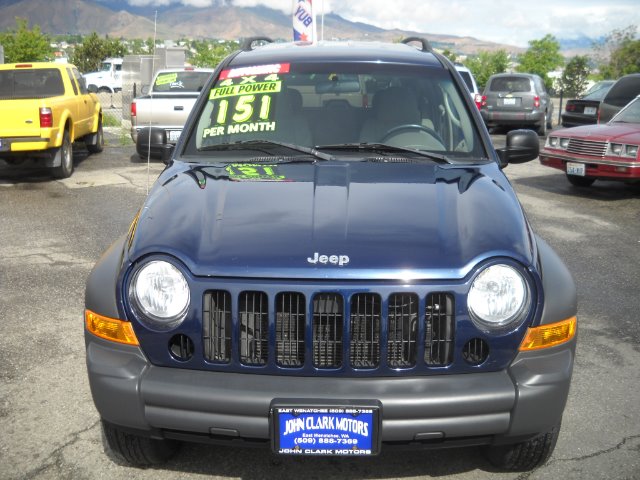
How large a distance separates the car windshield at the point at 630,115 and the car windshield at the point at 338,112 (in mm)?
8146

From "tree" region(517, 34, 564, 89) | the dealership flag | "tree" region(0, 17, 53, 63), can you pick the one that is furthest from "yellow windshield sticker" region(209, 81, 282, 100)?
"tree" region(517, 34, 564, 89)

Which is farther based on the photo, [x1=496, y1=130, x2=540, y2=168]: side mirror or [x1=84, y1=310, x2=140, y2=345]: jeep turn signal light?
[x1=496, y1=130, x2=540, y2=168]: side mirror

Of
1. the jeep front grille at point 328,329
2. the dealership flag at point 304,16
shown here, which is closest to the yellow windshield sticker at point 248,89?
the jeep front grille at point 328,329

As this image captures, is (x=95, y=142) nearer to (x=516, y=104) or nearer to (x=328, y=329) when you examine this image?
(x=516, y=104)

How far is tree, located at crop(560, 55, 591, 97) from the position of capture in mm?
36562

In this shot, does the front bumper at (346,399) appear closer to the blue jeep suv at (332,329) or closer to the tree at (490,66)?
the blue jeep suv at (332,329)

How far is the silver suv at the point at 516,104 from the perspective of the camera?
21234 millimetres

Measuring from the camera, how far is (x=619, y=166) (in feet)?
35.8

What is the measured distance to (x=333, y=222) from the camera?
3.25 meters

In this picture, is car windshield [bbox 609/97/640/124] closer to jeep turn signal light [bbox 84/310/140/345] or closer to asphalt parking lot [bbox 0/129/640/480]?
asphalt parking lot [bbox 0/129/640/480]

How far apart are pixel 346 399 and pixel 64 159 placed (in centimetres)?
1080

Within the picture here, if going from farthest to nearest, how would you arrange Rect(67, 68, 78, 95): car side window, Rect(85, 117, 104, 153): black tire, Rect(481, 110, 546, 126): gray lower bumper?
Rect(481, 110, 546, 126): gray lower bumper, Rect(85, 117, 104, 153): black tire, Rect(67, 68, 78, 95): car side window

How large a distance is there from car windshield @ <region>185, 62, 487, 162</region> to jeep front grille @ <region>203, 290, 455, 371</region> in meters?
1.35

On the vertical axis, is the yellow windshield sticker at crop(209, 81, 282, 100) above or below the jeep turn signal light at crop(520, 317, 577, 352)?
above
